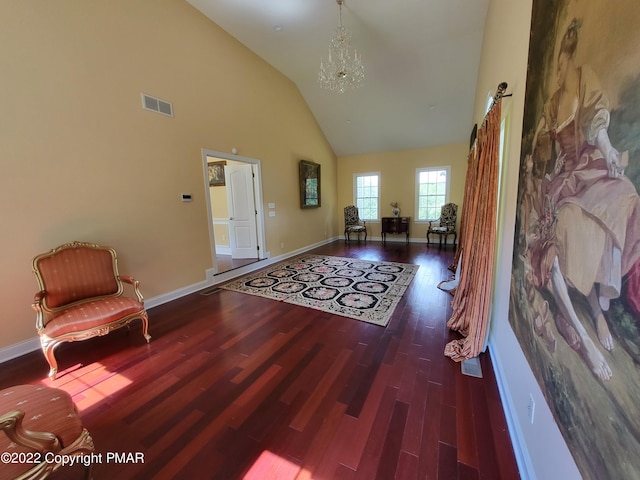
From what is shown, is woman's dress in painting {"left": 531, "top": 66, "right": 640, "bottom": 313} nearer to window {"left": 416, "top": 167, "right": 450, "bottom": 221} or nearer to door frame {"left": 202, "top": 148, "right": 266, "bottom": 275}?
door frame {"left": 202, "top": 148, "right": 266, "bottom": 275}

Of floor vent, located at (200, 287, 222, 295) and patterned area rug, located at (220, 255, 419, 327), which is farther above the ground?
patterned area rug, located at (220, 255, 419, 327)

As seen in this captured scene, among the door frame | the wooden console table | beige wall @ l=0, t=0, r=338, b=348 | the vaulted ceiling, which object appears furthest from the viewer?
the wooden console table

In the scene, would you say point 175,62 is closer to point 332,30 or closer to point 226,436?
point 332,30

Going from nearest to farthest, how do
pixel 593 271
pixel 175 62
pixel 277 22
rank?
pixel 593 271 < pixel 175 62 < pixel 277 22

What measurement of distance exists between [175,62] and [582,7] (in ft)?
13.7

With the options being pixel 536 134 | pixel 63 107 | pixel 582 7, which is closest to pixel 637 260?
pixel 582 7

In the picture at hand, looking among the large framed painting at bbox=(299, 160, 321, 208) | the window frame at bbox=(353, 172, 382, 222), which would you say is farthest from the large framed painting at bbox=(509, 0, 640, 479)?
the window frame at bbox=(353, 172, 382, 222)

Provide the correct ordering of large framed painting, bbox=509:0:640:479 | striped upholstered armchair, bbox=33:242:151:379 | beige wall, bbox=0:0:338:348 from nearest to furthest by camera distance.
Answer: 1. large framed painting, bbox=509:0:640:479
2. striped upholstered armchair, bbox=33:242:151:379
3. beige wall, bbox=0:0:338:348

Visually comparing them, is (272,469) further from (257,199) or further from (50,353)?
(257,199)

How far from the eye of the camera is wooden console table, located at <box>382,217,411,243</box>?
7.21 m

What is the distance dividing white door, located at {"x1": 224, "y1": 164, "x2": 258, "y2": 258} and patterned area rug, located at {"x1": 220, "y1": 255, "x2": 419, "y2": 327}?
786 mm

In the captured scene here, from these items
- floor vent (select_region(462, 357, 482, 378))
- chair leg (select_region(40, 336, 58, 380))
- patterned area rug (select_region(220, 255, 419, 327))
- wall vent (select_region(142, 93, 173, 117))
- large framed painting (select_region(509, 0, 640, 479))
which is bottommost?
floor vent (select_region(462, 357, 482, 378))

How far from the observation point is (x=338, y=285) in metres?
3.82

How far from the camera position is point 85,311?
7.18ft
